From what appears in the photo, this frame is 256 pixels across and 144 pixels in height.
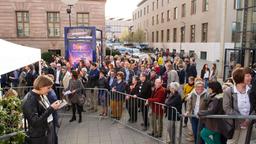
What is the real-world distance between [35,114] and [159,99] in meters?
3.66

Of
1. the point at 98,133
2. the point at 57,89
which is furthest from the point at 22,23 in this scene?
the point at 98,133

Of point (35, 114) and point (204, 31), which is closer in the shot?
point (35, 114)

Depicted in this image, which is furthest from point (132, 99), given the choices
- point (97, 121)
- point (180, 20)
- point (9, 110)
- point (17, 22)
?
point (180, 20)

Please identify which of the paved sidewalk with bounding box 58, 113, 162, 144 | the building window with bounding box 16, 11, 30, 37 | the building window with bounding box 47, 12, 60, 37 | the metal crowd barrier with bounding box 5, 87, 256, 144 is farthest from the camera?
the building window with bounding box 47, 12, 60, 37

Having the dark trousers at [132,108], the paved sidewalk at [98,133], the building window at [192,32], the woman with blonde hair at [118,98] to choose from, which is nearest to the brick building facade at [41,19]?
the building window at [192,32]

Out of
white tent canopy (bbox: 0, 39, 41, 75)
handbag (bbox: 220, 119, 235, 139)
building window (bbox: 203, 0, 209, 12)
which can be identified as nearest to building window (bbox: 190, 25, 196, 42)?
building window (bbox: 203, 0, 209, 12)

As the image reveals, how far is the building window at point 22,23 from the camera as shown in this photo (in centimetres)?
2634

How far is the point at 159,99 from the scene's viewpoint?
7.16m

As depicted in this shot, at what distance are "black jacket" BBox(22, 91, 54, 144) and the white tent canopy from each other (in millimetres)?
1205

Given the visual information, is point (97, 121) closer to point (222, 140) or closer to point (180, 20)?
point (222, 140)

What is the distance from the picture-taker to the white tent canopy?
18.1 feet

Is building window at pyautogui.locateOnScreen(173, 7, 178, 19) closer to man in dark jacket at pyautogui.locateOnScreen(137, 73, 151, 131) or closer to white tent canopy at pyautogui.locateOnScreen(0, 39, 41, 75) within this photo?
man in dark jacket at pyautogui.locateOnScreen(137, 73, 151, 131)

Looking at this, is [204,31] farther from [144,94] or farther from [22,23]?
[144,94]

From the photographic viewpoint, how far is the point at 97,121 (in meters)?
9.17
